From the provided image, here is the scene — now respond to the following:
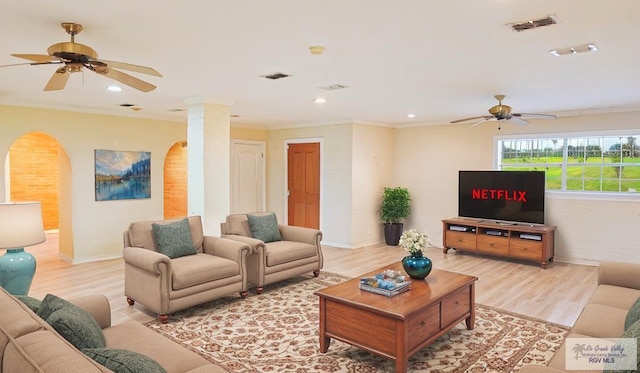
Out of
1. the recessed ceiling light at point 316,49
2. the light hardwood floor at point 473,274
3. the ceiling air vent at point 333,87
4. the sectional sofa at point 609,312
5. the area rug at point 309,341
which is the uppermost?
the ceiling air vent at point 333,87

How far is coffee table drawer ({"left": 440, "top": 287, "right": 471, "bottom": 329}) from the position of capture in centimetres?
330

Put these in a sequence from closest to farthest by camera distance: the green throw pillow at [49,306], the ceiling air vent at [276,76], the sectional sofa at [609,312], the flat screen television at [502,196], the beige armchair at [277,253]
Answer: the green throw pillow at [49,306], the sectional sofa at [609,312], the ceiling air vent at [276,76], the beige armchair at [277,253], the flat screen television at [502,196]

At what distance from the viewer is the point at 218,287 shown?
13.8 feet

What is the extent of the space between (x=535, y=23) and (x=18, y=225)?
12.7 ft

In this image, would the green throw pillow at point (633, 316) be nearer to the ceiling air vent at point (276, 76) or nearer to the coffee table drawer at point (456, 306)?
the coffee table drawer at point (456, 306)

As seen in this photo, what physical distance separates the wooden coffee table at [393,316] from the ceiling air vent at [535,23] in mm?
1956

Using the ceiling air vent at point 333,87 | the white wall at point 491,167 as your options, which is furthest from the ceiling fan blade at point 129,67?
the white wall at point 491,167

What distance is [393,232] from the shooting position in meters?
7.85

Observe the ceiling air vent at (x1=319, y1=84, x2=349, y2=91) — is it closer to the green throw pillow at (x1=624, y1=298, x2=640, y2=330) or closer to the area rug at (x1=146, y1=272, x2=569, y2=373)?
the area rug at (x1=146, y1=272, x2=569, y2=373)

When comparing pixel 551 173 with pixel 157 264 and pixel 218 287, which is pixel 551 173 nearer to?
pixel 218 287

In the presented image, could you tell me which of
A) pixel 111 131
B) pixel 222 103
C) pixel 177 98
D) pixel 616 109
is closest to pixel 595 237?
pixel 616 109

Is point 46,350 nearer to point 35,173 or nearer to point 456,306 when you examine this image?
point 456,306

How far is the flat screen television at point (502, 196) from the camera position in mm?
6414

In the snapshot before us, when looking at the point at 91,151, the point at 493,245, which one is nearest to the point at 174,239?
the point at 91,151
